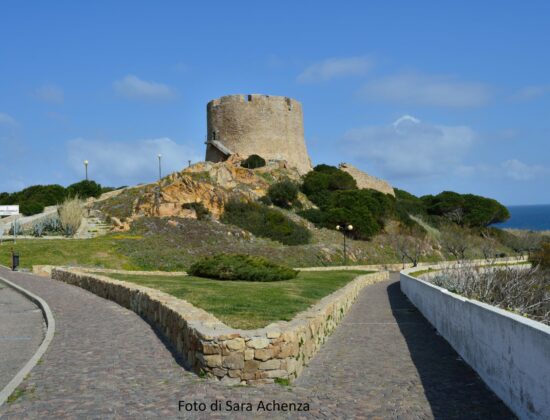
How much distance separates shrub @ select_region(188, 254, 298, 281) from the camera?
2494cm

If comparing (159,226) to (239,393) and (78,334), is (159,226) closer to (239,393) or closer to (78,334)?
(78,334)

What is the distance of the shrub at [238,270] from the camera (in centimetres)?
2494

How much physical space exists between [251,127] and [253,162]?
478 cm

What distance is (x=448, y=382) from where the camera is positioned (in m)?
8.78

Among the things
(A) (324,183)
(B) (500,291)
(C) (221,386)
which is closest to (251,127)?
(A) (324,183)

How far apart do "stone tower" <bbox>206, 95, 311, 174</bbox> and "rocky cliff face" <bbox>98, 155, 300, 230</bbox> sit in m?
8.05

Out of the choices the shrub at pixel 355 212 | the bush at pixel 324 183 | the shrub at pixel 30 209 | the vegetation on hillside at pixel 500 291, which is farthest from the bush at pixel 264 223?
the vegetation on hillside at pixel 500 291

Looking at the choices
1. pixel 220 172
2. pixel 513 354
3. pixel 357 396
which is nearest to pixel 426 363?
pixel 357 396

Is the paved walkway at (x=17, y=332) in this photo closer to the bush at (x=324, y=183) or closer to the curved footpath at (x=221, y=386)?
the curved footpath at (x=221, y=386)

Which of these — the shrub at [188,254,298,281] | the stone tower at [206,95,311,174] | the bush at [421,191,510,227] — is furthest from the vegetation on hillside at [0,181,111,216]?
the bush at [421,191,510,227]

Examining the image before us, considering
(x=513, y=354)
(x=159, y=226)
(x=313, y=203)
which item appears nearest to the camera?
(x=513, y=354)

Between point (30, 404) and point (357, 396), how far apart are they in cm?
404

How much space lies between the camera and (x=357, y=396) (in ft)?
25.8

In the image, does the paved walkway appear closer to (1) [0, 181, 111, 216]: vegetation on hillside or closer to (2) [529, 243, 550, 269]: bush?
(2) [529, 243, 550, 269]: bush
